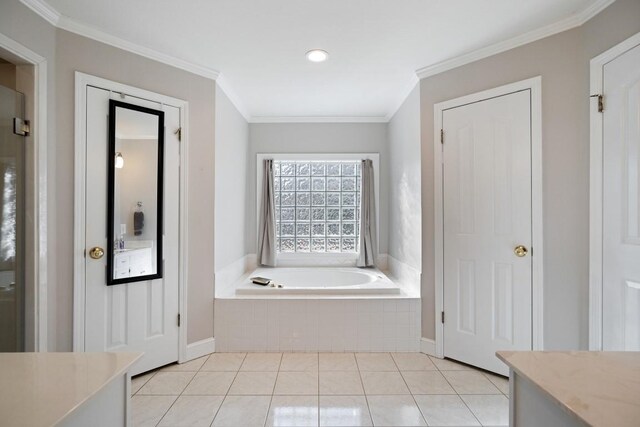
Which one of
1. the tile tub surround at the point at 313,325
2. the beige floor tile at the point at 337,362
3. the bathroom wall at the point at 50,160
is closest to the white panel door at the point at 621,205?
the tile tub surround at the point at 313,325

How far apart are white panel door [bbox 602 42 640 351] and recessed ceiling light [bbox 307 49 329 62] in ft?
5.67

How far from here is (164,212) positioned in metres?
2.46

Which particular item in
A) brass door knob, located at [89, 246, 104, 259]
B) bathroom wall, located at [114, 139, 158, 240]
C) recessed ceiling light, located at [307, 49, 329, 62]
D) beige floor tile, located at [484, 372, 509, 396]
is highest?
recessed ceiling light, located at [307, 49, 329, 62]

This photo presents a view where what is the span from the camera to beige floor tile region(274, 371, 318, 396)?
2164 millimetres

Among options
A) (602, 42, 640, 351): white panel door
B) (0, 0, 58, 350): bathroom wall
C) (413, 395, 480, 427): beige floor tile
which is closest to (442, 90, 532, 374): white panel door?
(602, 42, 640, 351): white panel door

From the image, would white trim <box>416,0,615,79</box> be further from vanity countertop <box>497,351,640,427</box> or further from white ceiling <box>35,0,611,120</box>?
vanity countertop <box>497,351,640,427</box>

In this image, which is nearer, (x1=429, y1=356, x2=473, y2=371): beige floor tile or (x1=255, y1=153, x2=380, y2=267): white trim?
(x1=429, y1=356, x2=473, y2=371): beige floor tile

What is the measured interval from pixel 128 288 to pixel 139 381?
2.15ft

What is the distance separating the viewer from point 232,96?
10.6 ft

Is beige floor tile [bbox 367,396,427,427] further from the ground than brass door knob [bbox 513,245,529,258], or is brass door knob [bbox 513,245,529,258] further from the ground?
brass door knob [bbox 513,245,529,258]

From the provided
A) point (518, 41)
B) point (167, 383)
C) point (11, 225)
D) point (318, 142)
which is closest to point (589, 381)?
point (518, 41)

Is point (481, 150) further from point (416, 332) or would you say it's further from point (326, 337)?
point (326, 337)

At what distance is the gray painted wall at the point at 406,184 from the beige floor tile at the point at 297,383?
1.25m

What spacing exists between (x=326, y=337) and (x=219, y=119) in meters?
2.12
